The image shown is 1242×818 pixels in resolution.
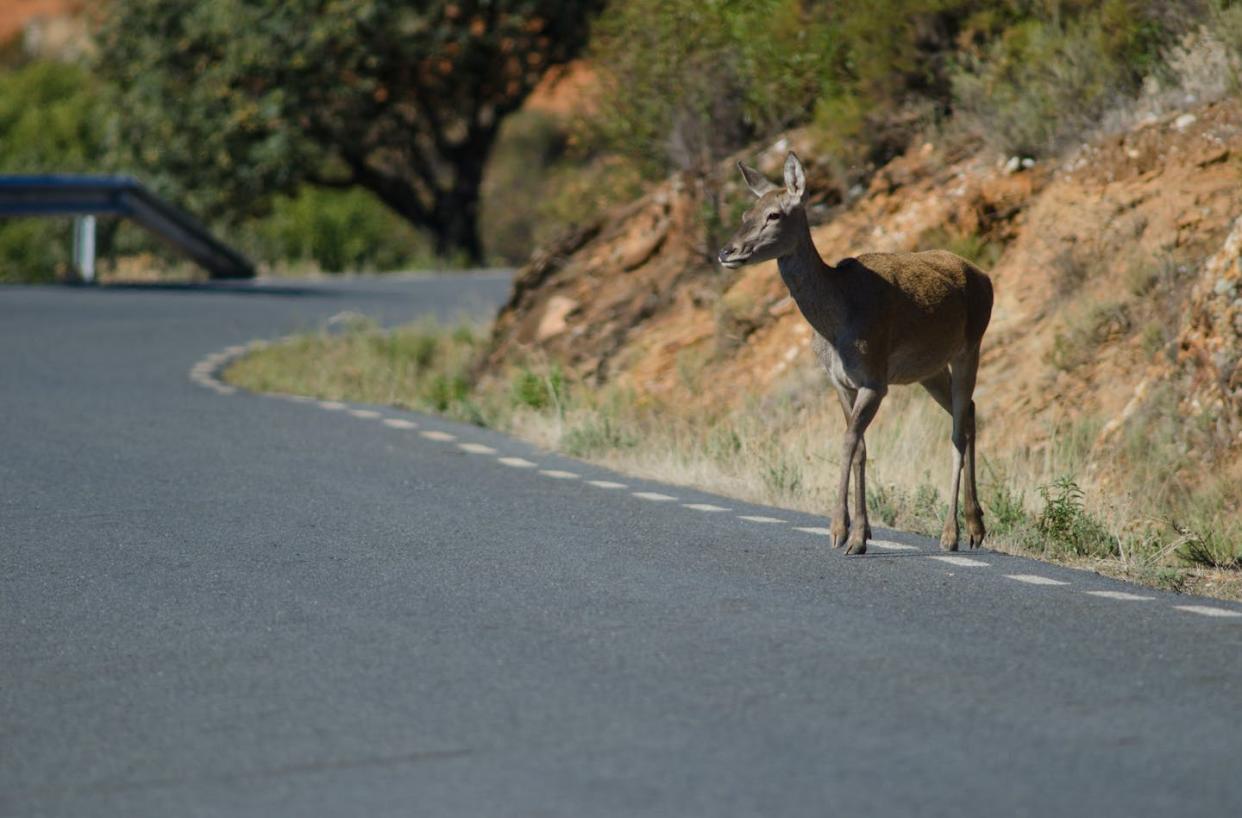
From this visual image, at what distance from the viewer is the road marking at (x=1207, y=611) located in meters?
8.45

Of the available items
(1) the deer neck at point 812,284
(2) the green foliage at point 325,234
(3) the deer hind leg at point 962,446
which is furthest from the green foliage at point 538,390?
(2) the green foliage at point 325,234

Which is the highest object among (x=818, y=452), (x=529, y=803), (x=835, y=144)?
(x=835, y=144)

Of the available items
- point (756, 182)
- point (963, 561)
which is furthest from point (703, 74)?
point (963, 561)

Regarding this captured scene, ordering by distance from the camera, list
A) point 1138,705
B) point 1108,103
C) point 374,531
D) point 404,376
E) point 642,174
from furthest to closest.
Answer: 1. point 642,174
2. point 404,376
3. point 1108,103
4. point 374,531
5. point 1138,705

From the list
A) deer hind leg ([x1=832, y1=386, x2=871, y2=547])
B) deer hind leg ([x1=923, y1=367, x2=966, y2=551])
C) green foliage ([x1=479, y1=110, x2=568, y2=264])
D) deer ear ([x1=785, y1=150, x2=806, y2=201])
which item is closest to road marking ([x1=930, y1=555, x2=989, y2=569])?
deer hind leg ([x1=923, y1=367, x2=966, y2=551])

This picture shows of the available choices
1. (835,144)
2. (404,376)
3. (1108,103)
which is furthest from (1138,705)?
(404,376)

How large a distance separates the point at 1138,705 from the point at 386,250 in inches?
1449

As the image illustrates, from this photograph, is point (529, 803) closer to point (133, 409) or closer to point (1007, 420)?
point (1007, 420)

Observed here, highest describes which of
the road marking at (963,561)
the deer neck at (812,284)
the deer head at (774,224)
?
the deer head at (774,224)

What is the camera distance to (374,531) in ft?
35.4

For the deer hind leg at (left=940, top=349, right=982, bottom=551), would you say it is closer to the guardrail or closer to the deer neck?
the deer neck

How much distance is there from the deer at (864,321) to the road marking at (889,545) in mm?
168

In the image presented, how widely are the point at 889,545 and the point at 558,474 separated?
3514 millimetres

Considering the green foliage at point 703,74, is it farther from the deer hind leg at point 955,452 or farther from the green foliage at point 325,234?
the green foliage at point 325,234
